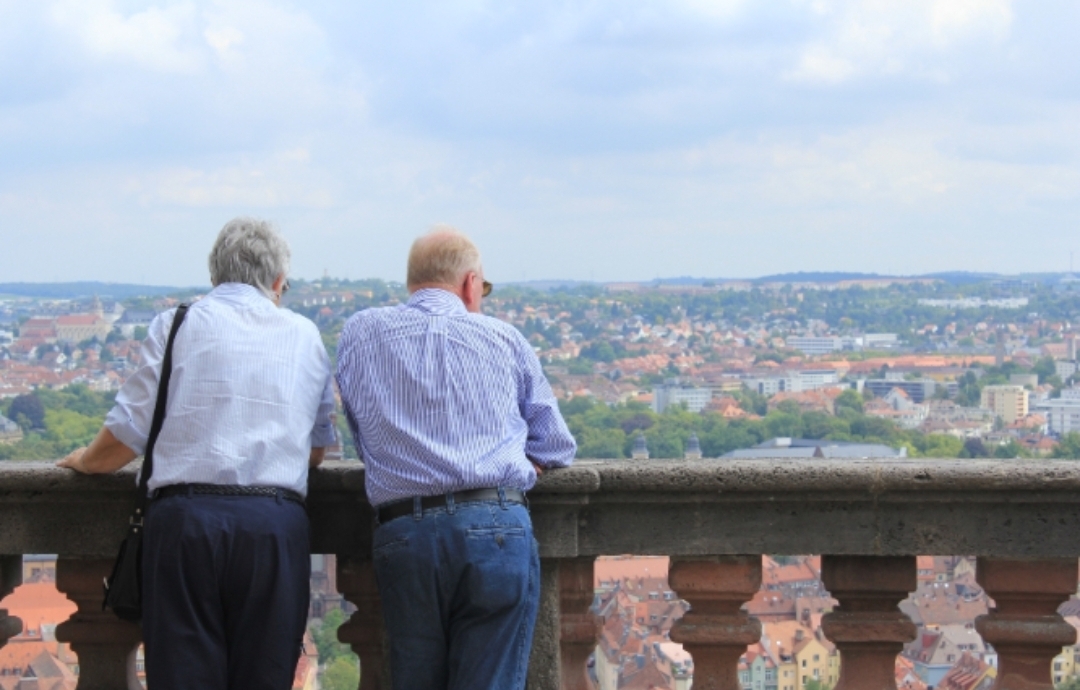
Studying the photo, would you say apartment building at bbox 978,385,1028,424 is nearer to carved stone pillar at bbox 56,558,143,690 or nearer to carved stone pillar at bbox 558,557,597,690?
carved stone pillar at bbox 558,557,597,690

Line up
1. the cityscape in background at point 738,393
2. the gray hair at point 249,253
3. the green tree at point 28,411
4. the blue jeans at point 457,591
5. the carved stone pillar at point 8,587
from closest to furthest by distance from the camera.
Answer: the blue jeans at point 457,591 → the gray hair at point 249,253 → the carved stone pillar at point 8,587 → the cityscape in background at point 738,393 → the green tree at point 28,411

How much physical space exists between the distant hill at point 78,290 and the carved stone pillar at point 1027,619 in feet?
344

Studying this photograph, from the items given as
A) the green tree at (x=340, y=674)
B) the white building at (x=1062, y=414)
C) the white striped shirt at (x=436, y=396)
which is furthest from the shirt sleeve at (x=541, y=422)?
the white building at (x=1062, y=414)

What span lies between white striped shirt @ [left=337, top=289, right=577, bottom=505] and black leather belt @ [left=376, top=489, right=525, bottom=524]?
12 mm

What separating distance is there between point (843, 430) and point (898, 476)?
281 feet

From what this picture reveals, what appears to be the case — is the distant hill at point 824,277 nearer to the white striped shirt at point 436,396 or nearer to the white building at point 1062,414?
the white building at point 1062,414

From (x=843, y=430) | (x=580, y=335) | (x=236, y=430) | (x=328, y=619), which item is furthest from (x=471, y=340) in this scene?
(x=580, y=335)

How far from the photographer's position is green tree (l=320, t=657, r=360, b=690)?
4.55m

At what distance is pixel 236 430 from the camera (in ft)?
8.82

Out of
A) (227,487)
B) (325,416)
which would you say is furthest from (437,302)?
(227,487)

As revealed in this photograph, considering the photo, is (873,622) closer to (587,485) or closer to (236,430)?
A: (587,485)

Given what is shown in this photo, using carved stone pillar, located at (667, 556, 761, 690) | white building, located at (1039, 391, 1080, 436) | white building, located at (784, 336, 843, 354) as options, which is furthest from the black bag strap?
white building, located at (784, 336, 843, 354)

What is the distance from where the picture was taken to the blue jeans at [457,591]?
2619 mm

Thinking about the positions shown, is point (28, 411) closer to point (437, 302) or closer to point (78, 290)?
point (78, 290)
